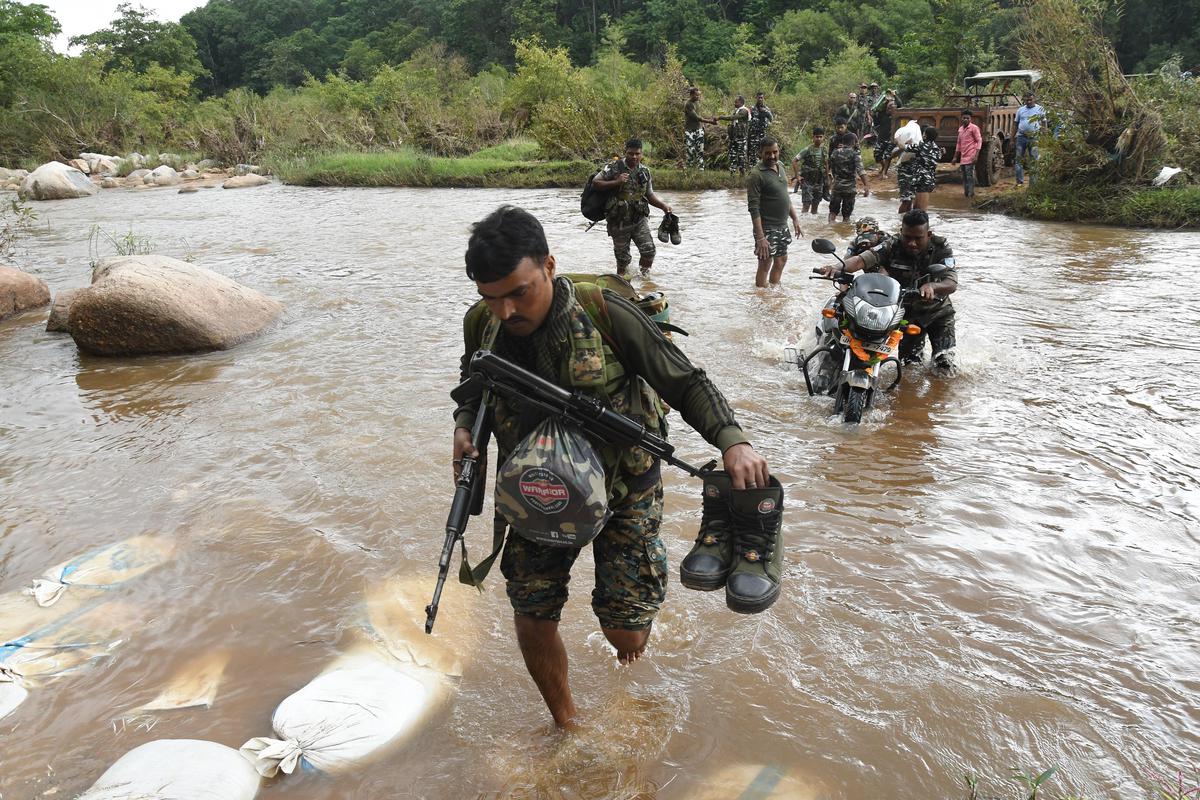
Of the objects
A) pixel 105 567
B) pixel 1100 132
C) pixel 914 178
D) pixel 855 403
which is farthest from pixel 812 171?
pixel 105 567

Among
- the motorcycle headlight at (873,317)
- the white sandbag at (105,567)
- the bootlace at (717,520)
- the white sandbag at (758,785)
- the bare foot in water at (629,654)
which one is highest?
the motorcycle headlight at (873,317)

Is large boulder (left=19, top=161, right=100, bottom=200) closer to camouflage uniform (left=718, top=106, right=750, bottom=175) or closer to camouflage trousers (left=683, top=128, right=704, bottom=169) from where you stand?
camouflage trousers (left=683, top=128, right=704, bottom=169)

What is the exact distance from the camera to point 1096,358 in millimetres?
6809

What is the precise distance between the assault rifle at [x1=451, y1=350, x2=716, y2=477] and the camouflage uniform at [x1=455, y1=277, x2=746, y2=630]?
0.05 meters

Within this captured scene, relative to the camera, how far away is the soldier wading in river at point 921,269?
605 cm

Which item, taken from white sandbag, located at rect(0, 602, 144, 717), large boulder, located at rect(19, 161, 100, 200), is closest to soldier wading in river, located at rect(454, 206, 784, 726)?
white sandbag, located at rect(0, 602, 144, 717)

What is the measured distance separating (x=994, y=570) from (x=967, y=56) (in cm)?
2691

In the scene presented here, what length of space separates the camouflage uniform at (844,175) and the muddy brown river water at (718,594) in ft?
14.0

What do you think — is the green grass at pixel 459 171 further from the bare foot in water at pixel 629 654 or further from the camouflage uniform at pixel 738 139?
the bare foot in water at pixel 629 654

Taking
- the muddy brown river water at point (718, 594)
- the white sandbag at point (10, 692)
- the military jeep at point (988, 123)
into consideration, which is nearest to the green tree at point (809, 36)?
the military jeep at point (988, 123)

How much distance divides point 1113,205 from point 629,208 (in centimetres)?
835

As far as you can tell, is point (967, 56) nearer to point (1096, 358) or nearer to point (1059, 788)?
point (1096, 358)

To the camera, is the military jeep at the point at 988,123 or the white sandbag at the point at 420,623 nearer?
the white sandbag at the point at 420,623

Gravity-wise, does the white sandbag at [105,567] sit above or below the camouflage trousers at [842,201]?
below
